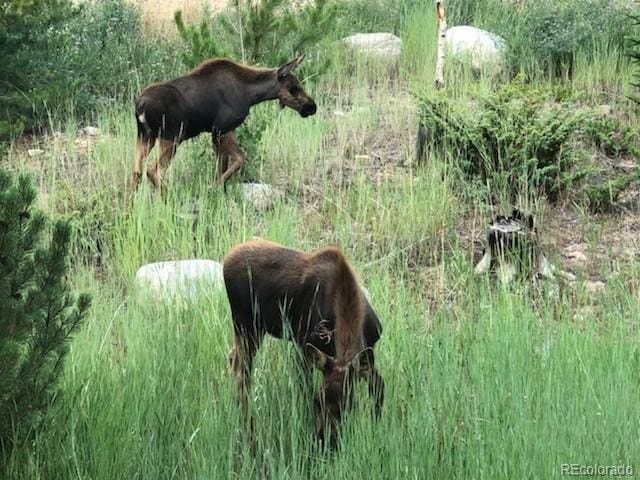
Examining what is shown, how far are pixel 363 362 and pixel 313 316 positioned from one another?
1.19ft

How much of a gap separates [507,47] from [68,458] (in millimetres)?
9454

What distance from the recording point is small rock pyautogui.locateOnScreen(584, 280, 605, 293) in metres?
7.35

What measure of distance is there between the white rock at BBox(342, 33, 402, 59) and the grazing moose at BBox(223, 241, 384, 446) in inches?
325

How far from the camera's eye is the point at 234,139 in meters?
9.16

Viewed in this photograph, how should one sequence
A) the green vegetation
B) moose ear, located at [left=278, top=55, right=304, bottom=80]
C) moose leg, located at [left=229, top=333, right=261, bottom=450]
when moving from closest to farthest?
1. the green vegetation
2. moose leg, located at [left=229, top=333, right=261, bottom=450]
3. moose ear, located at [left=278, top=55, right=304, bottom=80]

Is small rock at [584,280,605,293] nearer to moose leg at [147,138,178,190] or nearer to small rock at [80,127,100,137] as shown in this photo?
moose leg at [147,138,178,190]

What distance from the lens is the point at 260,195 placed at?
9258 mm

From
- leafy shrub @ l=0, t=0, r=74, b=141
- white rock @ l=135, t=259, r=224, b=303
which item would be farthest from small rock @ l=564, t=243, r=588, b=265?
leafy shrub @ l=0, t=0, r=74, b=141

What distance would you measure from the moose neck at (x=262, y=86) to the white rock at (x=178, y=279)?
2058 millimetres

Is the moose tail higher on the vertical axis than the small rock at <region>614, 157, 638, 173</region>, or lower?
higher

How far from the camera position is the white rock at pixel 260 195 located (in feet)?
30.0

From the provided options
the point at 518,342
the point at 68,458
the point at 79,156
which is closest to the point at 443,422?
A: the point at 518,342

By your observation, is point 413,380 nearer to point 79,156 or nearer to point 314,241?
point 314,241

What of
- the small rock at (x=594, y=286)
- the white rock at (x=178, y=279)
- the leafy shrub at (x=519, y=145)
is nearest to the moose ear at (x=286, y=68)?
the leafy shrub at (x=519, y=145)
